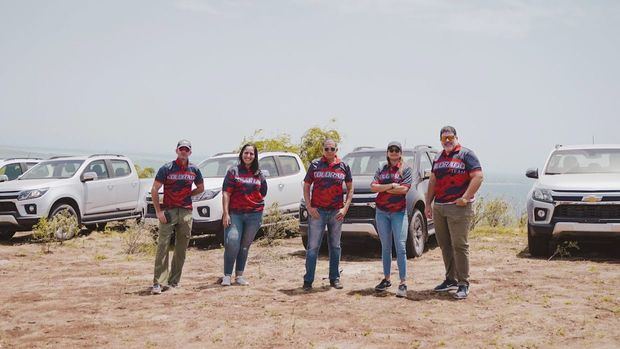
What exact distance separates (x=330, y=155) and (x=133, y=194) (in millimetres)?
8235

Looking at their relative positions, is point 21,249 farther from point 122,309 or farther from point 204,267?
point 122,309

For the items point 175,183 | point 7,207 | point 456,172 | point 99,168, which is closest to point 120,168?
point 99,168

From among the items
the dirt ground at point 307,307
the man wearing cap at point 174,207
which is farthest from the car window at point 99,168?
the man wearing cap at point 174,207

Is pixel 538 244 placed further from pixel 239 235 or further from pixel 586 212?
pixel 239 235

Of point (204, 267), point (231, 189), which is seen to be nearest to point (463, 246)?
point (231, 189)

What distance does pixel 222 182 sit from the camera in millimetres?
11414

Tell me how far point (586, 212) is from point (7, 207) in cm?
1070

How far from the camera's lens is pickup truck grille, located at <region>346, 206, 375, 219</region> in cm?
941

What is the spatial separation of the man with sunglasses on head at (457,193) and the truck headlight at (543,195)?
3.03 metres

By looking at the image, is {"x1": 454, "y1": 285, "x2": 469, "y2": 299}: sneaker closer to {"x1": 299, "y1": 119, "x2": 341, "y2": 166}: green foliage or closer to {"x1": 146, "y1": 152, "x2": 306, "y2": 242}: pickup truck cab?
{"x1": 146, "y1": 152, "x2": 306, "y2": 242}: pickup truck cab

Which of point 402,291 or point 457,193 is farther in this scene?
point 402,291

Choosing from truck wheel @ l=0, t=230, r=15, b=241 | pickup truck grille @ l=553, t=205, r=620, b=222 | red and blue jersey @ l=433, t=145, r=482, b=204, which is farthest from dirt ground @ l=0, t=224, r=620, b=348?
truck wheel @ l=0, t=230, r=15, b=241

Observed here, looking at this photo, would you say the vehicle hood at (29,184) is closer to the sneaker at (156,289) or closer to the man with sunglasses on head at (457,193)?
the sneaker at (156,289)

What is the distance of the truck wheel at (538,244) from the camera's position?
9555mm
